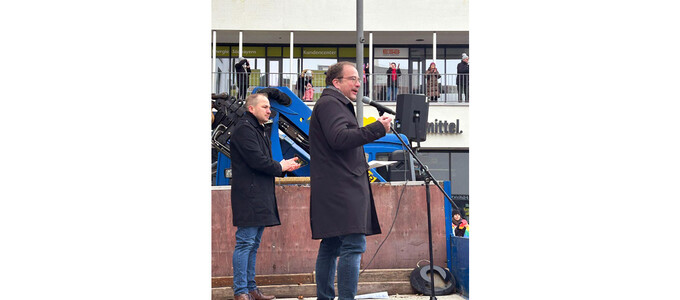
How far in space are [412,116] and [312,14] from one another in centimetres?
1968

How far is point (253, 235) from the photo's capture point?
568 cm

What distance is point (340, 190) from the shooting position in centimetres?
464

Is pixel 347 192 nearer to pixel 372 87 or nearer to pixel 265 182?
pixel 265 182

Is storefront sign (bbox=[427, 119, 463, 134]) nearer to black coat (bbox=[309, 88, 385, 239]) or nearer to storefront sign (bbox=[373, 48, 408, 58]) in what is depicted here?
storefront sign (bbox=[373, 48, 408, 58])

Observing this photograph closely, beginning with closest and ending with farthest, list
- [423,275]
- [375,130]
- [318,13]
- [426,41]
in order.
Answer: [375,130] < [423,275] < [318,13] < [426,41]

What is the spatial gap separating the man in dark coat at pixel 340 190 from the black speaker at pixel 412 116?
0.81 meters

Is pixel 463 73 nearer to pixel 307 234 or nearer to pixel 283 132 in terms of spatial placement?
pixel 283 132

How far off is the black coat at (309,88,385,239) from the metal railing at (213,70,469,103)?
1935 centimetres

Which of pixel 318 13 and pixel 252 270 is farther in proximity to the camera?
pixel 318 13

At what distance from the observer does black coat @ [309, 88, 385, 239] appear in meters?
4.58

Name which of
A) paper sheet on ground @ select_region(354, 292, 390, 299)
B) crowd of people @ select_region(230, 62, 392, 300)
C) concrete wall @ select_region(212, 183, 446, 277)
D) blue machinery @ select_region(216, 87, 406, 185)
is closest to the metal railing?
blue machinery @ select_region(216, 87, 406, 185)

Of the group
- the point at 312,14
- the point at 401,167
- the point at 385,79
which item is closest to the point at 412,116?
the point at 401,167

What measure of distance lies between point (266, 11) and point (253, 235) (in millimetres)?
19969
